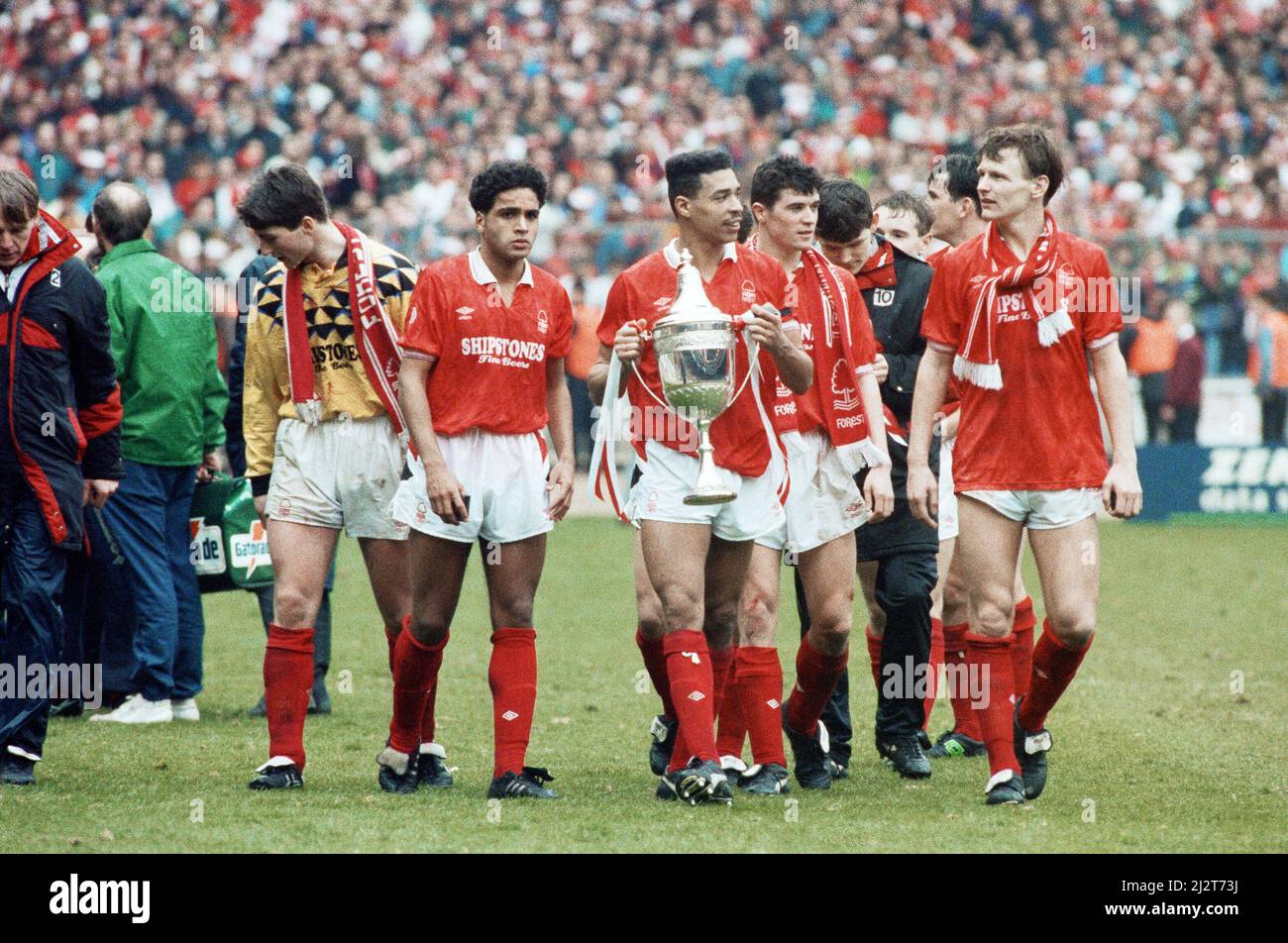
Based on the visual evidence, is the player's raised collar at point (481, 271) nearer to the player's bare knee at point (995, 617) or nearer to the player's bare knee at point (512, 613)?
the player's bare knee at point (512, 613)

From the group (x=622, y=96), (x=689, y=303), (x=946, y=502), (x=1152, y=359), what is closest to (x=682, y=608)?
(x=689, y=303)

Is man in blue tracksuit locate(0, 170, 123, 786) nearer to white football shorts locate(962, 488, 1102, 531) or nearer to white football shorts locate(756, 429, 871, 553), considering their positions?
white football shorts locate(756, 429, 871, 553)

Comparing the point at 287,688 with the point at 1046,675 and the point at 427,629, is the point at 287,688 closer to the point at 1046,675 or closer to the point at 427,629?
the point at 427,629

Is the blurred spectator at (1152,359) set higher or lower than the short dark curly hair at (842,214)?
lower

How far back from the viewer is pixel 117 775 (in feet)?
23.9

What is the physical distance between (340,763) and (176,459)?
212 centimetres

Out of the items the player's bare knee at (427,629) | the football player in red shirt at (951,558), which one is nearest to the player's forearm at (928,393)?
the football player in red shirt at (951,558)

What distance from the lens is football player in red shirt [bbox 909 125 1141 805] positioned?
6.57 meters

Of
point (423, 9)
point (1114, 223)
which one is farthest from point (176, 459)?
point (423, 9)

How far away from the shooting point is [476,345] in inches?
263

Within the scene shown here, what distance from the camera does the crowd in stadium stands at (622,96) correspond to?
75.5ft

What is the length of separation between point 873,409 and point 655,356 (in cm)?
90

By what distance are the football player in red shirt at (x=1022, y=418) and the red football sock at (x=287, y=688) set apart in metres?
2.34

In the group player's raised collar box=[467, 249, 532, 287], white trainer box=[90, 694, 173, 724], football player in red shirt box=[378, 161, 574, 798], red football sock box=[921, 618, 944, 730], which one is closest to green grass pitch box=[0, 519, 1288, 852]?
white trainer box=[90, 694, 173, 724]
